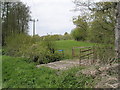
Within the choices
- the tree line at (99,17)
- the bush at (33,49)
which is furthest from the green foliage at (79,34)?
the bush at (33,49)

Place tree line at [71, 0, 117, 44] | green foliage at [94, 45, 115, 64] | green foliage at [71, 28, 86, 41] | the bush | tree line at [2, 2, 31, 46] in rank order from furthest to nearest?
1. tree line at [2, 2, 31, 46]
2. green foliage at [71, 28, 86, 41]
3. the bush
4. tree line at [71, 0, 117, 44]
5. green foliage at [94, 45, 115, 64]

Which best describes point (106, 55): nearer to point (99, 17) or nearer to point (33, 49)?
point (99, 17)

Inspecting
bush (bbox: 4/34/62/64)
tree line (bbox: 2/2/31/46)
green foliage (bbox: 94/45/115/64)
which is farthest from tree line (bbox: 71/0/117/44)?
tree line (bbox: 2/2/31/46)

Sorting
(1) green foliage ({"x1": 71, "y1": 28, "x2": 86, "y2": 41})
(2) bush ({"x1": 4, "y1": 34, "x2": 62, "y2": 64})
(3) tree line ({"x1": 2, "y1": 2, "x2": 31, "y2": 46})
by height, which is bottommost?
(2) bush ({"x1": 4, "y1": 34, "x2": 62, "y2": 64})

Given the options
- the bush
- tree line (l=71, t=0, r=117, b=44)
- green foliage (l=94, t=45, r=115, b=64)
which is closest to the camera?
green foliage (l=94, t=45, r=115, b=64)

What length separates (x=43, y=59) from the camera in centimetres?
547

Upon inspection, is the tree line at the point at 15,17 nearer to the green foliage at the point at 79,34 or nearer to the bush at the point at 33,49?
the bush at the point at 33,49

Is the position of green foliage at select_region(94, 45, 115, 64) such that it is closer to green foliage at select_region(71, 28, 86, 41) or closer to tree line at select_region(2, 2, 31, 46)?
green foliage at select_region(71, 28, 86, 41)

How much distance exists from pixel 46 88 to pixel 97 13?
15.2 ft

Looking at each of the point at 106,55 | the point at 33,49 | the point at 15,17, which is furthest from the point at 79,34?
the point at 106,55

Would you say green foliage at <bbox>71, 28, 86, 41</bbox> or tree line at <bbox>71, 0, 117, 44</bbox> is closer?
tree line at <bbox>71, 0, 117, 44</bbox>

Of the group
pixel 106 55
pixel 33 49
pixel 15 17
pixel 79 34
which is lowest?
pixel 33 49

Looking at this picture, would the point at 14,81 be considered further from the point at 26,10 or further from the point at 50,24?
the point at 26,10

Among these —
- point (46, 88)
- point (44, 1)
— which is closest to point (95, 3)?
point (44, 1)
